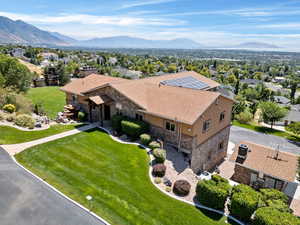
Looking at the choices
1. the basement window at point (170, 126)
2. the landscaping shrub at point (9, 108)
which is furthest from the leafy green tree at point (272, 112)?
the landscaping shrub at point (9, 108)

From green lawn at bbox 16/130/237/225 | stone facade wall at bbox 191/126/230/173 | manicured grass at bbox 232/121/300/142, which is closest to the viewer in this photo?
green lawn at bbox 16/130/237/225

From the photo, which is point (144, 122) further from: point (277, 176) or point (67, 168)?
point (277, 176)

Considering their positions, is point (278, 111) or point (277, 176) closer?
point (277, 176)

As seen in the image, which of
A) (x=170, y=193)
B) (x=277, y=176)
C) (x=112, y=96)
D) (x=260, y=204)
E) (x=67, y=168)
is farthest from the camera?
(x=112, y=96)

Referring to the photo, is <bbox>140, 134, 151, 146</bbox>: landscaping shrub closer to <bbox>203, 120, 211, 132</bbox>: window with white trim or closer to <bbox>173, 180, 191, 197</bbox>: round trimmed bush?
<bbox>203, 120, 211, 132</bbox>: window with white trim

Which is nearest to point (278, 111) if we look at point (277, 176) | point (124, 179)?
point (277, 176)

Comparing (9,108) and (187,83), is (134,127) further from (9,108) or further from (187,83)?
(9,108)

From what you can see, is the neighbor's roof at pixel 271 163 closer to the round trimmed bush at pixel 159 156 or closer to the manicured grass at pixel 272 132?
the round trimmed bush at pixel 159 156

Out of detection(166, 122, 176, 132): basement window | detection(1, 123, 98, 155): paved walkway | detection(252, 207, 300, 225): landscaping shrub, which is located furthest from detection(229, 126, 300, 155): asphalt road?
detection(1, 123, 98, 155): paved walkway
